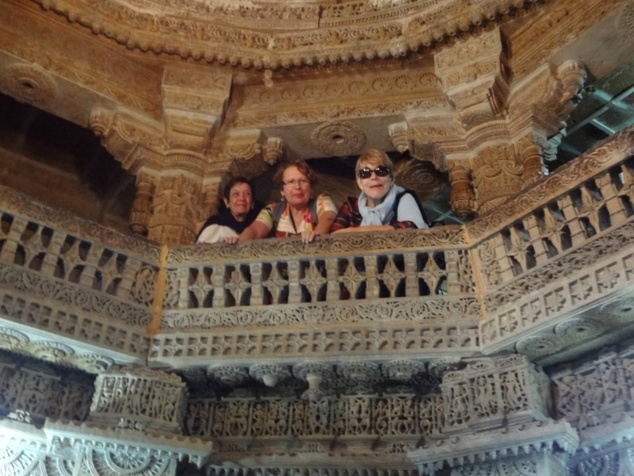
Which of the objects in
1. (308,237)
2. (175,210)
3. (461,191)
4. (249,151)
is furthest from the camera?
(249,151)

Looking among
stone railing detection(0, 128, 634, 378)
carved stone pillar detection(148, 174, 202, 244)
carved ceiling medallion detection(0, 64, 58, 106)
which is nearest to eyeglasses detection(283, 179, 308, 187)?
stone railing detection(0, 128, 634, 378)

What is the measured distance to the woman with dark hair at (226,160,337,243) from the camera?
5.36 m

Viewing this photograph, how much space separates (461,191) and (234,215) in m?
1.92

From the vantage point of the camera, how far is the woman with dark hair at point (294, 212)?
536cm

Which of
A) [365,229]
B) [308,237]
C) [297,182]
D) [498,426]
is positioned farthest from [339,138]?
[498,426]

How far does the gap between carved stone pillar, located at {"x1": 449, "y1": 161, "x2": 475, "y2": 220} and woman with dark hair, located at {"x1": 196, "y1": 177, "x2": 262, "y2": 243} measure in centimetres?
165

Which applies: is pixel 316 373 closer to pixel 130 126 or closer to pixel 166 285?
pixel 166 285

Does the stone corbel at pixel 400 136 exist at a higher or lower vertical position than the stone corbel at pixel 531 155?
higher

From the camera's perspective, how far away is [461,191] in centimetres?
629

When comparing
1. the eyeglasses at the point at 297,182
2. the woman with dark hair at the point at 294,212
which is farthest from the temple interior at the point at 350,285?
the eyeglasses at the point at 297,182

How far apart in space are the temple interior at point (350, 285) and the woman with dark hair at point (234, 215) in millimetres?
479

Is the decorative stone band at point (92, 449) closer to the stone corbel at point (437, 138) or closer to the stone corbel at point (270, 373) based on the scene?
the stone corbel at point (270, 373)

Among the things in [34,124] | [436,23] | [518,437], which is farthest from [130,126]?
[518,437]

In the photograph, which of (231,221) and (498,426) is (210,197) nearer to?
(231,221)
